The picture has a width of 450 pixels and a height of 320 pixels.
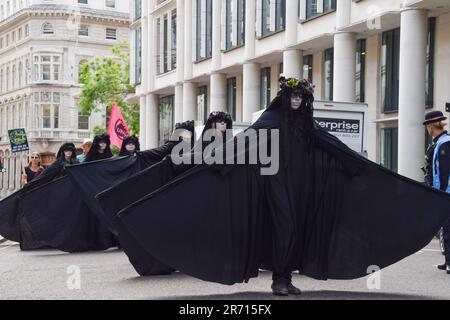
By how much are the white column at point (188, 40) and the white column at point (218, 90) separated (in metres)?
3.32

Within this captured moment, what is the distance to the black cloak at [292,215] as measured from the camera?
27.9 feet

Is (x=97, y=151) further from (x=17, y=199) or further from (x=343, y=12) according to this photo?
(x=343, y=12)

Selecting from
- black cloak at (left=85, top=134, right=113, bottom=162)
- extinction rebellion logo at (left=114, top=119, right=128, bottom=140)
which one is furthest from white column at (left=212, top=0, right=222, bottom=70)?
black cloak at (left=85, top=134, right=113, bottom=162)

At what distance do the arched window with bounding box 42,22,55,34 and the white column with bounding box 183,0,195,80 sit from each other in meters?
45.7

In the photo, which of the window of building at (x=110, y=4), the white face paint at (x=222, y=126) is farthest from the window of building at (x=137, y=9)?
the white face paint at (x=222, y=126)

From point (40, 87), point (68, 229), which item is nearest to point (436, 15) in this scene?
point (68, 229)

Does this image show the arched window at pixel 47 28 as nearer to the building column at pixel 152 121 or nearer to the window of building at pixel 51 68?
the window of building at pixel 51 68

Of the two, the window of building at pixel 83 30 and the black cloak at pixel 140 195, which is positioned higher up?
the window of building at pixel 83 30

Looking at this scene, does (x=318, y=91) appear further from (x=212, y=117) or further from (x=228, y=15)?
(x=212, y=117)

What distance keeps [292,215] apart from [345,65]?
851 inches

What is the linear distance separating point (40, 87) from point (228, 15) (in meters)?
50.9

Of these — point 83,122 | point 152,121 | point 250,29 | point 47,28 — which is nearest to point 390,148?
point 250,29

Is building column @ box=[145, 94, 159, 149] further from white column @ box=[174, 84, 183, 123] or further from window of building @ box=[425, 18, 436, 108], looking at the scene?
window of building @ box=[425, 18, 436, 108]

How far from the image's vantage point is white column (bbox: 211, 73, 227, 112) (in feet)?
139
